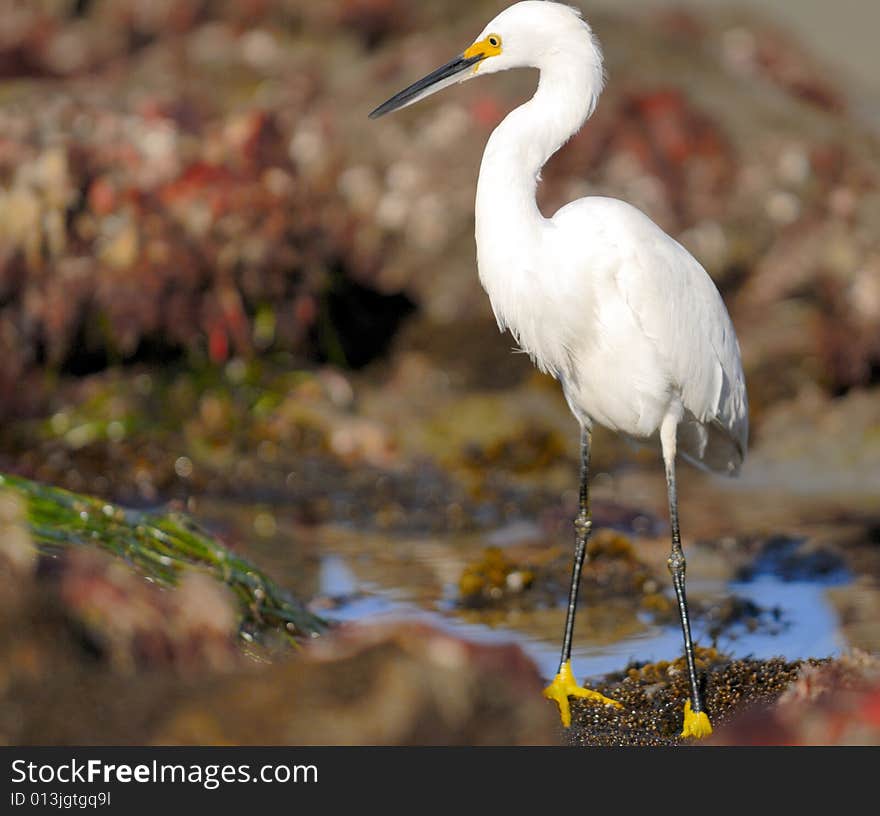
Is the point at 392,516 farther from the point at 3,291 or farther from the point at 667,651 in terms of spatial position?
the point at 3,291

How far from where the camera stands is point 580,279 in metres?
5.09

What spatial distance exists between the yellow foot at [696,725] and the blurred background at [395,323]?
1569 mm

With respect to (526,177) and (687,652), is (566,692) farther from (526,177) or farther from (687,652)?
(526,177)

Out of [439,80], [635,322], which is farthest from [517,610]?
[439,80]

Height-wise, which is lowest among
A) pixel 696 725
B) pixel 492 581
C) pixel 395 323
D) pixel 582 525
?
pixel 696 725

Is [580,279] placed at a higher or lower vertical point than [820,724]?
higher

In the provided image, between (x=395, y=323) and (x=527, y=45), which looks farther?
(x=395, y=323)

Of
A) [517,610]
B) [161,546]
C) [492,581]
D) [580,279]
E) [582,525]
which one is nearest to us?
[580,279]

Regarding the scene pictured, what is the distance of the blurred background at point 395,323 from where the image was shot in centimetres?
762

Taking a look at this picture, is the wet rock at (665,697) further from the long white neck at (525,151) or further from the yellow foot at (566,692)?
the long white neck at (525,151)

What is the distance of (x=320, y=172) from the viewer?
463 inches

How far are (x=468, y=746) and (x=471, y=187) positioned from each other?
899 centimetres

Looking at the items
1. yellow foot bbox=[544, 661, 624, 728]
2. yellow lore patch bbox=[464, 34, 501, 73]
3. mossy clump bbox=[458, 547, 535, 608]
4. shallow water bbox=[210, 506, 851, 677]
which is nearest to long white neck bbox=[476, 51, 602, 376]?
yellow lore patch bbox=[464, 34, 501, 73]

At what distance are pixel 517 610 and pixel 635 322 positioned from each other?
74.5 inches
